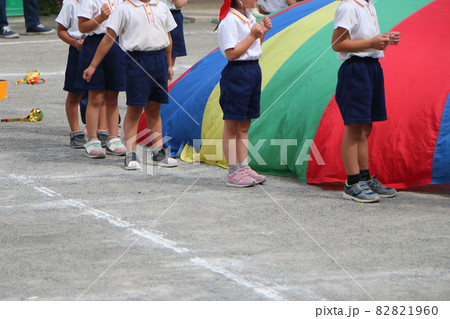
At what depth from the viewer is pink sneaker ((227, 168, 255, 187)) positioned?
544cm

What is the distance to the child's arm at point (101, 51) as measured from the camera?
593cm

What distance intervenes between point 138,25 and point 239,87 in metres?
0.93

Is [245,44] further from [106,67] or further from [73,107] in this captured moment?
[73,107]

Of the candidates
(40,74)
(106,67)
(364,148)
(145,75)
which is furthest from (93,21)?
(40,74)

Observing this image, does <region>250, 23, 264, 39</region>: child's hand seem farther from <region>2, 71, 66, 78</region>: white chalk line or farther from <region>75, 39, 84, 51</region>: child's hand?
<region>2, 71, 66, 78</region>: white chalk line

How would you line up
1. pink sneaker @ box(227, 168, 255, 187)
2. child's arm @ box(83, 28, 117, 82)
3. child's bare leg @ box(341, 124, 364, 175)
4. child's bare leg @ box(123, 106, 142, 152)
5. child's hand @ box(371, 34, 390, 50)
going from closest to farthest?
child's hand @ box(371, 34, 390, 50) < child's bare leg @ box(341, 124, 364, 175) < pink sneaker @ box(227, 168, 255, 187) < child's arm @ box(83, 28, 117, 82) < child's bare leg @ box(123, 106, 142, 152)

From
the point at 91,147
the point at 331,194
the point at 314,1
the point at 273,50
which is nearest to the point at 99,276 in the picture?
the point at 331,194

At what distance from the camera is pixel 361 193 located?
199 inches

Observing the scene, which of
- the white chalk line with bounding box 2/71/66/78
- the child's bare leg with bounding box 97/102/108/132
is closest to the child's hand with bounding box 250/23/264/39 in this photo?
the child's bare leg with bounding box 97/102/108/132

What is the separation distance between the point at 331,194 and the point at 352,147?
36 cm

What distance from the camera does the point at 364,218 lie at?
15.6 feet

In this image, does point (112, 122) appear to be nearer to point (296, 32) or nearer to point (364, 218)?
point (296, 32)

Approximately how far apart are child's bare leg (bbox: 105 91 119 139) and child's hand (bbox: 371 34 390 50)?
2292 mm

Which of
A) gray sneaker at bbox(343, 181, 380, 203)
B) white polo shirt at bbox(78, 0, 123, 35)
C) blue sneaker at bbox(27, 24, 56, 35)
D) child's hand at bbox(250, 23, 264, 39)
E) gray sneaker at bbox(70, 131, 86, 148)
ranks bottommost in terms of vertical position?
blue sneaker at bbox(27, 24, 56, 35)
